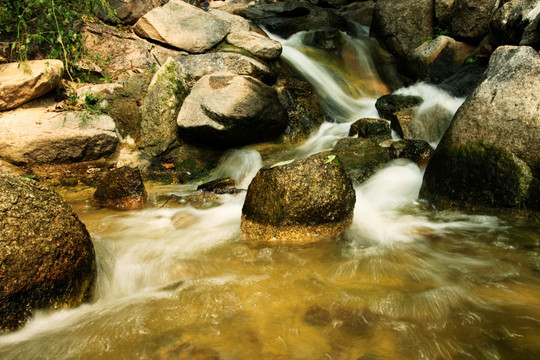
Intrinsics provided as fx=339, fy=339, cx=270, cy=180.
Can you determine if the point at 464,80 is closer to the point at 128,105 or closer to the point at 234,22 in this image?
the point at 234,22

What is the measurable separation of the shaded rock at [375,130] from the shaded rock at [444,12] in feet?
19.4

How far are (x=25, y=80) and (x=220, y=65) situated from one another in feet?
13.5

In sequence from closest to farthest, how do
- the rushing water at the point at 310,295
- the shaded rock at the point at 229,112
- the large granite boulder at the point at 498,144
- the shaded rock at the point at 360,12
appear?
the rushing water at the point at 310,295, the large granite boulder at the point at 498,144, the shaded rock at the point at 229,112, the shaded rock at the point at 360,12

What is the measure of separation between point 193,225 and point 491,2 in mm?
10017

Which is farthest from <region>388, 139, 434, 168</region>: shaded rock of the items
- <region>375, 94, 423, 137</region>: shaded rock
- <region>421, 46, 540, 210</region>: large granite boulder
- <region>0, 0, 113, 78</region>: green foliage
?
<region>0, 0, 113, 78</region>: green foliage

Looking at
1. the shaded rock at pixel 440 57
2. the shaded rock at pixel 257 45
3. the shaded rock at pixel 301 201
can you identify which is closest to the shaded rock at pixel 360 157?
the shaded rock at pixel 301 201

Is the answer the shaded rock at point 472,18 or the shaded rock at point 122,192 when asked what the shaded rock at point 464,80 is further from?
the shaded rock at point 122,192

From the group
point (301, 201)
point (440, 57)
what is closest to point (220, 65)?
point (301, 201)

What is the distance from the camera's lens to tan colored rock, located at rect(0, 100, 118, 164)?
6445 millimetres

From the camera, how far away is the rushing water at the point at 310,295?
2342 millimetres

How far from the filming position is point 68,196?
242 inches

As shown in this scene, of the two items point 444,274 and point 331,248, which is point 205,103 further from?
point 444,274

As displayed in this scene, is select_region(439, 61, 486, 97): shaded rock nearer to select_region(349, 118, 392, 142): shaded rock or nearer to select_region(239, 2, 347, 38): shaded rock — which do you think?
select_region(349, 118, 392, 142): shaded rock

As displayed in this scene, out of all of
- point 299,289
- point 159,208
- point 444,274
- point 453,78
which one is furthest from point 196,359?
point 453,78
